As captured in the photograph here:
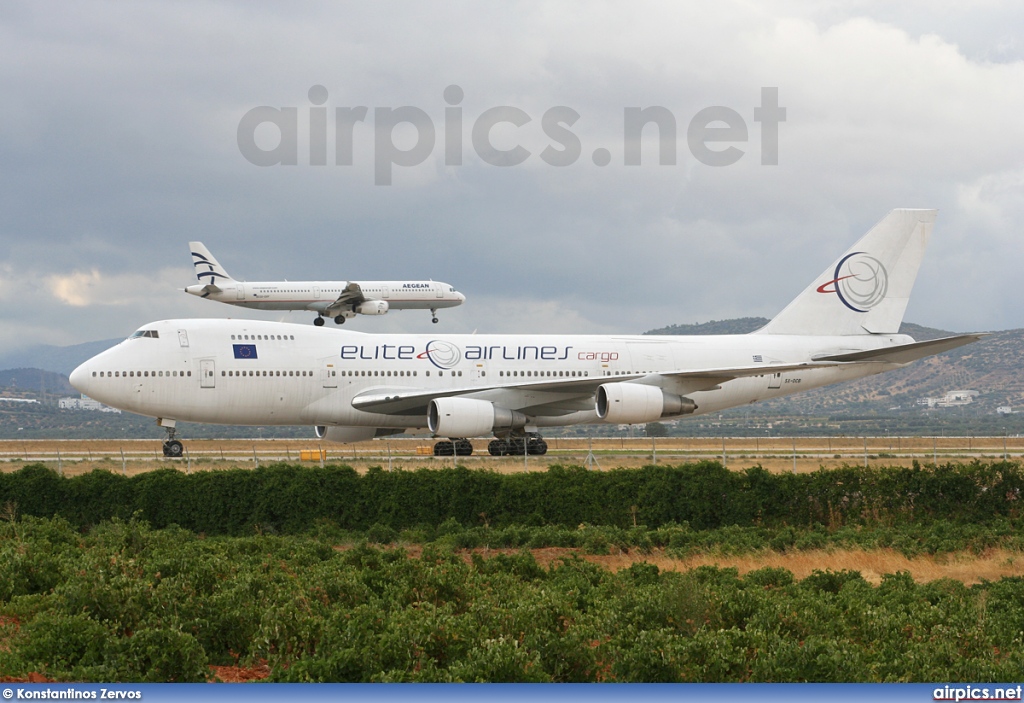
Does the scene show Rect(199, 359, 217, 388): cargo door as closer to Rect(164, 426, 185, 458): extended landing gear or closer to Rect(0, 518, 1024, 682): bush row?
Rect(164, 426, 185, 458): extended landing gear

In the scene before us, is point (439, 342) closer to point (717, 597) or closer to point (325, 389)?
point (325, 389)

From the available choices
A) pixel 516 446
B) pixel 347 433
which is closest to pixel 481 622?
pixel 516 446

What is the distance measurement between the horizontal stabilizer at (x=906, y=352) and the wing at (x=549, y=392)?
2436mm

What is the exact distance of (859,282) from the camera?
40688 millimetres

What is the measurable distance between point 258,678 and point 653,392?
81.1 ft

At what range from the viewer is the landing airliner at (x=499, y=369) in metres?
33.5

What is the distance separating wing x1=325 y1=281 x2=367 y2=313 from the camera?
3287 inches

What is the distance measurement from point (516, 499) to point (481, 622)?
11134 millimetres

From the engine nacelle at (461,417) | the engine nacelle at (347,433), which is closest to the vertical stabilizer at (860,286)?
the engine nacelle at (461,417)

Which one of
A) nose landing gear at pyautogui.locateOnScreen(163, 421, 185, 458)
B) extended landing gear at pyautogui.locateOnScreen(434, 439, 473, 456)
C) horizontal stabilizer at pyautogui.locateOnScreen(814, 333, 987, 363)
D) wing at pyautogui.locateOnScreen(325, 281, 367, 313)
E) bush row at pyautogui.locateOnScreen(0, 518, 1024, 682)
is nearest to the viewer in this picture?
bush row at pyautogui.locateOnScreen(0, 518, 1024, 682)

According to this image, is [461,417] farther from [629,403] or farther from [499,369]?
[629,403]

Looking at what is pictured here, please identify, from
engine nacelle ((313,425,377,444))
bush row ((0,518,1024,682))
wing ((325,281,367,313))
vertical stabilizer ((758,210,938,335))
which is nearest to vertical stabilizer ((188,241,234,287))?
wing ((325,281,367,313))

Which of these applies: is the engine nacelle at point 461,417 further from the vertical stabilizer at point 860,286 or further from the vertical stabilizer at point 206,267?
the vertical stabilizer at point 206,267

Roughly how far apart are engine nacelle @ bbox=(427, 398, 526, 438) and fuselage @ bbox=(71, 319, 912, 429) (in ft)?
4.91
